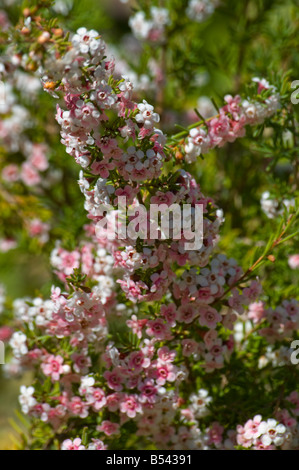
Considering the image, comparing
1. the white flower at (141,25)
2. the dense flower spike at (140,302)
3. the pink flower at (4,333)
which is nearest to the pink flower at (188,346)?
the dense flower spike at (140,302)

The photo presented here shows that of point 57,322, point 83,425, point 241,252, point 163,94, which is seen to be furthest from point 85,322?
point 163,94

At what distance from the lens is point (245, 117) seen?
0.90m

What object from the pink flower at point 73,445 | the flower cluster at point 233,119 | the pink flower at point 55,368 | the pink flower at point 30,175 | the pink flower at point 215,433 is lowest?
the pink flower at point 73,445

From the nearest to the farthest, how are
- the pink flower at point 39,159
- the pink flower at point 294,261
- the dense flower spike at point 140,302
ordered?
the dense flower spike at point 140,302, the pink flower at point 294,261, the pink flower at point 39,159

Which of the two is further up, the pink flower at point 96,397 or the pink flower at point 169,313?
the pink flower at point 169,313

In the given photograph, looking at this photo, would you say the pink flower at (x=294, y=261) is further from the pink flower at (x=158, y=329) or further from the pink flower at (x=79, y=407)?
the pink flower at (x=79, y=407)

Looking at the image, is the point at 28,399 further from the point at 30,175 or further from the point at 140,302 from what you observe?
the point at 30,175

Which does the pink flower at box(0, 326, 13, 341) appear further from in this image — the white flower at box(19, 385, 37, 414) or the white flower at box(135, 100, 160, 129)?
the white flower at box(135, 100, 160, 129)

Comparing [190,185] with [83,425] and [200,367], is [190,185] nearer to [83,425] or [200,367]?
[200,367]

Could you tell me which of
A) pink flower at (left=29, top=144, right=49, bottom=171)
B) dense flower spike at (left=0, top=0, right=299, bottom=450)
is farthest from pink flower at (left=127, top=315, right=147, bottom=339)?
pink flower at (left=29, top=144, right=49, bottom=171)

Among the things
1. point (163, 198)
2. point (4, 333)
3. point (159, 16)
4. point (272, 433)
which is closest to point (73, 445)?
point (272, 433)

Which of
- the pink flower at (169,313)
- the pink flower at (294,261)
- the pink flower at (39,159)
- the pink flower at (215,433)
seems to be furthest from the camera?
the pink flower at (39,159)

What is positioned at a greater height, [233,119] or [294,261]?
[233,119]

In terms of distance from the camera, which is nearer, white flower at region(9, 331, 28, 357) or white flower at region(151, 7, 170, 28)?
white flower at region(9, 331, 28, 357)
